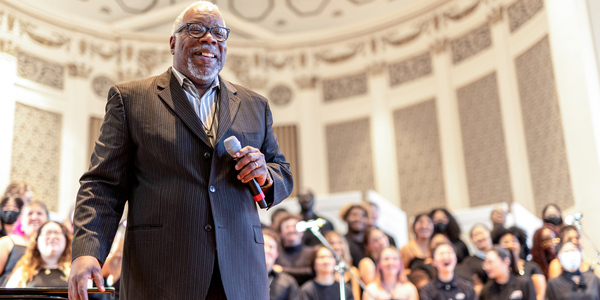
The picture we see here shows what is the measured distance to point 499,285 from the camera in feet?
15.9

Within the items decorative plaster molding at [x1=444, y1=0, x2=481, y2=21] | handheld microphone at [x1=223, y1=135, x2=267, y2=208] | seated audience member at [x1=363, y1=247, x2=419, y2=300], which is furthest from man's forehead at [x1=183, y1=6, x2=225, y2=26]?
decorative plaster molding at [x1=444, y1=0, x2=481, y2=21]

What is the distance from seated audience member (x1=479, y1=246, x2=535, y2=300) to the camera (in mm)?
4691

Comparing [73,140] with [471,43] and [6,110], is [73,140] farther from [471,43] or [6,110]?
[471,43]

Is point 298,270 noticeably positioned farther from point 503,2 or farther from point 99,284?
point 503,2

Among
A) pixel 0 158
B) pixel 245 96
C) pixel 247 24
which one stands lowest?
pixel 245 96

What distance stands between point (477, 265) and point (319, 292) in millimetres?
1581

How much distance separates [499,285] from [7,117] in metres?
7.58

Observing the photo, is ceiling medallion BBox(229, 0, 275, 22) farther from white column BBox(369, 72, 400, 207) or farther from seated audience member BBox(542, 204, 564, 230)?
seated audience member BBox(542, 204, 564, 230)

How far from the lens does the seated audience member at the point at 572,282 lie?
15.0 feet

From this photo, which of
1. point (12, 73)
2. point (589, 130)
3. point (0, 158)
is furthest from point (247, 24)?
point (589, 130)

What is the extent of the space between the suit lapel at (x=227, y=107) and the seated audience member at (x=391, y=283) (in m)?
3.23

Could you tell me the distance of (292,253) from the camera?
5254 millimetres

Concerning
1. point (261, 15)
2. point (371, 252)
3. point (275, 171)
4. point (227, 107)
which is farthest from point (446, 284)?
point (261, 15)

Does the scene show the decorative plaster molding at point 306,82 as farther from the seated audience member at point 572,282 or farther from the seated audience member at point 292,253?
the seated audience member at point 572,282
